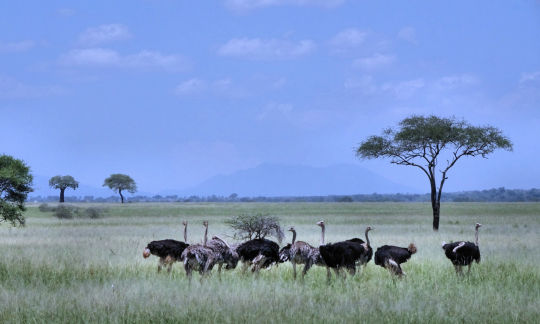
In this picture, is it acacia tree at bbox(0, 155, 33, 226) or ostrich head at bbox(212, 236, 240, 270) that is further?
acacia tree at bbox(0, 155, 33, 226)

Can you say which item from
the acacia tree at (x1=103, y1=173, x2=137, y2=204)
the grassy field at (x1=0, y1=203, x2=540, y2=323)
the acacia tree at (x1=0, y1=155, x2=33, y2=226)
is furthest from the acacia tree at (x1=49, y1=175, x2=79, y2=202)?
the grassy field at (x1=0, y1=203, x2=540, y2=323)

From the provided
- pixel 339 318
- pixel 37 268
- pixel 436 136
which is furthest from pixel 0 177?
pixel 436 136

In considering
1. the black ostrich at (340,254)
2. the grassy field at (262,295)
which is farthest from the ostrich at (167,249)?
the black ostrich at (340,254)

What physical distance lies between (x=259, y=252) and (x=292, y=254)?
3.41 feet

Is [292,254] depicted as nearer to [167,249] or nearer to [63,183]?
[167,249]

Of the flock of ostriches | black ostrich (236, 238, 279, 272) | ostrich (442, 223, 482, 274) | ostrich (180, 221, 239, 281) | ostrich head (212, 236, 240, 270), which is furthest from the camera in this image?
ostrich (442, 223, 482, 274)

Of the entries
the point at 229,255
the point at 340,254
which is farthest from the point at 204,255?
A: the point at 340,254

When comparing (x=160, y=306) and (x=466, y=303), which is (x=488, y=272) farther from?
(x=160, y=306)

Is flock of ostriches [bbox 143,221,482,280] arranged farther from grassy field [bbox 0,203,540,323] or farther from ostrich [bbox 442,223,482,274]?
grassy field [bbox 0,203,540,323]

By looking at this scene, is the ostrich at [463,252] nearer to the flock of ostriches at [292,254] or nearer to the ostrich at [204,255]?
the flock of ostriches at [292,254]

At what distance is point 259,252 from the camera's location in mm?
17938

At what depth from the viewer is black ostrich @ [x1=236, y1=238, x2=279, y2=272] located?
17.9m

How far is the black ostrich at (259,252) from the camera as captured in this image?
58.6ft

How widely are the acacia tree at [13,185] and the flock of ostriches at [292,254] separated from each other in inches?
894
